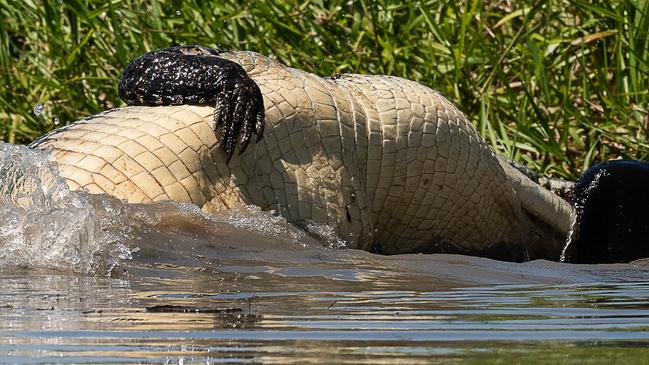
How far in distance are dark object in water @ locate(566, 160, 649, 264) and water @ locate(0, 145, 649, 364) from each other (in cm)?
110

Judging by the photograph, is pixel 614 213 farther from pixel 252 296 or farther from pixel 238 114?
pixel 252 296

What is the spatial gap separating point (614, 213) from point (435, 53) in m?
1.75

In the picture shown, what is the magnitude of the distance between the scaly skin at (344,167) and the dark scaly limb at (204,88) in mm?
55

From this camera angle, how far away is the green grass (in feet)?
22.6

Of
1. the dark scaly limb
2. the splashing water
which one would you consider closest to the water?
the splashing water

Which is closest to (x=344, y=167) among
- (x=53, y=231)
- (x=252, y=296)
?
(x=53, y=231)

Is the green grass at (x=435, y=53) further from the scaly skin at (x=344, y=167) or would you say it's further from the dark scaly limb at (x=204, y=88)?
the dark scaly limb at (x=204, y=88)

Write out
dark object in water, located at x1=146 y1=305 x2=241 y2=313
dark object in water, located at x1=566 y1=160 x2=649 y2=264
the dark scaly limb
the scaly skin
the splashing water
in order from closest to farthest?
dark object in water, located at x1=146 y1=305 x2=241 y2=313 < the splashing water < the scaly skin < the dark scaly limb < dark object in water, located at x1=566 y1=160 x2=649 y2=264

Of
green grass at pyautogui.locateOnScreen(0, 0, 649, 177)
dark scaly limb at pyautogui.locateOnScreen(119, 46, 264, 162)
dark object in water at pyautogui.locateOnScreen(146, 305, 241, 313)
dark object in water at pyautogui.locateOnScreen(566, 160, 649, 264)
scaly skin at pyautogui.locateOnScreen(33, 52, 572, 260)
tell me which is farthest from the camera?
green grass at pyautogui.locateOnScreen(0, 0, 649, 177)

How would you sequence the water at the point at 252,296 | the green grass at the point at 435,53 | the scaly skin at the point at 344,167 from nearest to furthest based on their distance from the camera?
the water at the point at 252,296
the scaly skin at the point at 344,167
the green grass at the point at 435,53

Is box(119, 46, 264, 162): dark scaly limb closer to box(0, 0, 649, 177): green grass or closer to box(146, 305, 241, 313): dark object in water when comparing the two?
box(146, 305, 241, 313): dark object in water

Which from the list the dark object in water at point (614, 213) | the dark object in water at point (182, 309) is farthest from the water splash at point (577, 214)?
the dark object in water at point (182, 309)

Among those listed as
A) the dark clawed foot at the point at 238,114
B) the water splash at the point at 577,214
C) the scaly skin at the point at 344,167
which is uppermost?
the dark clawed foot at the point at 238,114

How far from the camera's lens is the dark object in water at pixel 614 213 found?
573 centimetres
